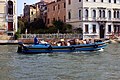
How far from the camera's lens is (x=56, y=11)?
160 ft

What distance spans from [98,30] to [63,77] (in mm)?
31050

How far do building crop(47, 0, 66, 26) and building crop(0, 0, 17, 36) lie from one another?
343 inches

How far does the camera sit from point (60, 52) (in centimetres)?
2545

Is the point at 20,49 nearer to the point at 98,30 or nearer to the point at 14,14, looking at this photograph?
the point at 14,14

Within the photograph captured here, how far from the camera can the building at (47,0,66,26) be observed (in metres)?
46.6

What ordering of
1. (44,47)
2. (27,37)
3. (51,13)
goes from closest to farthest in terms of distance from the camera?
(44,47) < (27,37) < (51,13)

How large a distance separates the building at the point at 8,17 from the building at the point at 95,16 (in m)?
8.08

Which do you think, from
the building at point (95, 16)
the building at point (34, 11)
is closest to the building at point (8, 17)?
the building at point (95, 16)

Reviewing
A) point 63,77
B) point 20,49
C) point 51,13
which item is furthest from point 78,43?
point 51,13

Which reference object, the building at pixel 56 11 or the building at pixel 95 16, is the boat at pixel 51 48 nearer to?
the building at pixel 95 16

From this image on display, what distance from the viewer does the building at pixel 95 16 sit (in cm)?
4294

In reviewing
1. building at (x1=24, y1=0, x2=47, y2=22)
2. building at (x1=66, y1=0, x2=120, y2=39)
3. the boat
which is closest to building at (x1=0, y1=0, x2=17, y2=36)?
building at (x1=66, y1=0, x2=120, y2=39)

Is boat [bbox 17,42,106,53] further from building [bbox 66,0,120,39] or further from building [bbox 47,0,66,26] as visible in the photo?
building [bbox 47,0,66,26]

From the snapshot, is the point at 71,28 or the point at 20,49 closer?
the point at 20,49
